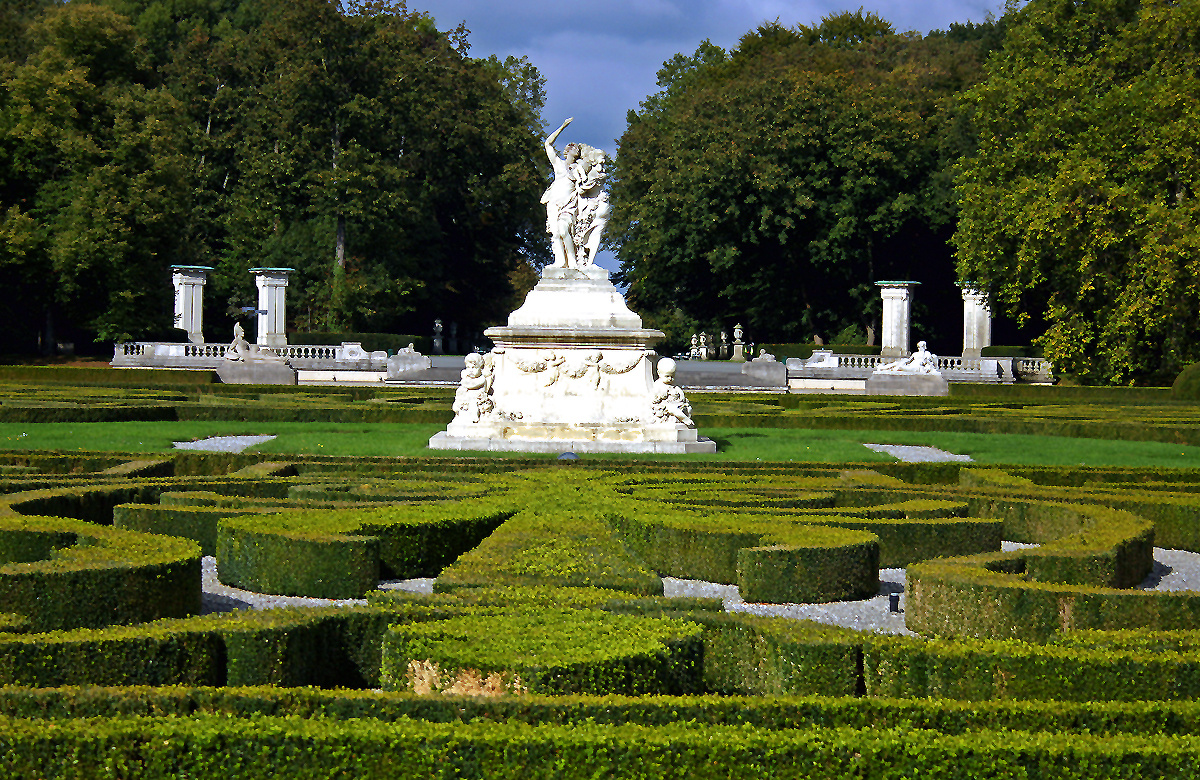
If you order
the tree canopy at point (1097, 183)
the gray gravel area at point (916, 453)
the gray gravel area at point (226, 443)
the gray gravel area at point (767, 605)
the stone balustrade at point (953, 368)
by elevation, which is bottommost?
the gray gravel area at point (767, 605)

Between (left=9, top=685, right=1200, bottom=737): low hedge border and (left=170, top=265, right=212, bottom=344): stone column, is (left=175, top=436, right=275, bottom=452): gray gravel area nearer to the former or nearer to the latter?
(left=9, top=685, right=1200, bottom=737): low hedge border

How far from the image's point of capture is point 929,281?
55500mm

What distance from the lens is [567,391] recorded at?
1673 cm

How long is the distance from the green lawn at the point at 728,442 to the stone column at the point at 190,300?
97.0ft

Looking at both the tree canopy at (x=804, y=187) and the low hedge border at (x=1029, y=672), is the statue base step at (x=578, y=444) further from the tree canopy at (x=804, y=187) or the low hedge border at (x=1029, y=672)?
the tree canopy at (x=804, y=187)

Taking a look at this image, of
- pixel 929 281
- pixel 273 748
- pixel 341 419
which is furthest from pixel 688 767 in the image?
pixel 929 281

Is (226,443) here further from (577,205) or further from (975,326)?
(975,326)

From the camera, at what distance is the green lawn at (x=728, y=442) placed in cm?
1596

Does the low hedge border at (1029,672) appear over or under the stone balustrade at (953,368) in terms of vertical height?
under

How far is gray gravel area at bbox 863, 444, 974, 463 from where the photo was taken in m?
16.9

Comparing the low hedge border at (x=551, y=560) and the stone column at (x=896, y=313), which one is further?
the stone column at (x=896, y=313)

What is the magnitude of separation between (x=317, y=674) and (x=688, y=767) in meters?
2.24

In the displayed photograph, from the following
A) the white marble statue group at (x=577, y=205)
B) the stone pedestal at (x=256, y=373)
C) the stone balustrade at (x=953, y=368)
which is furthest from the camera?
Result: the stone balustrade at (x=953, y=368)

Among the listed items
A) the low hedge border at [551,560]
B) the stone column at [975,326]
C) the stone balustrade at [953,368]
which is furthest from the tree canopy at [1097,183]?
the low hedge border at [551,560]
